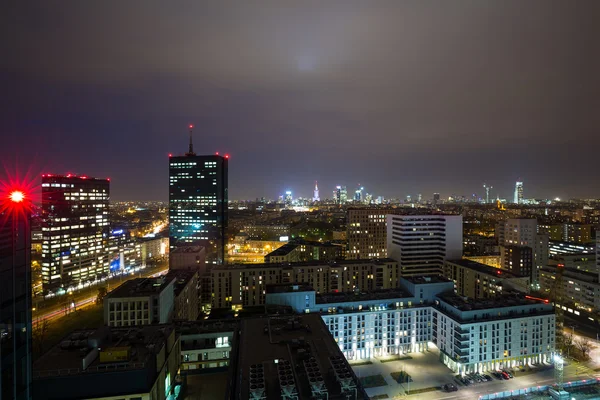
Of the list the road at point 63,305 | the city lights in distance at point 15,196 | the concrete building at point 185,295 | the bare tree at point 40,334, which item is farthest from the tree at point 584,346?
the road at point 63,305

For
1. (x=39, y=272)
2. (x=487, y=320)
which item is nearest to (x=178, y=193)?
(x=39, y=272)

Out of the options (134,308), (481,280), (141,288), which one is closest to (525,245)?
(481,280)

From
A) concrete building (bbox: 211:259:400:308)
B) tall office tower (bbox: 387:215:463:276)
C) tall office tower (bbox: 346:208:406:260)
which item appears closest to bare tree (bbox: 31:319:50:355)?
concrete building (bbox: 211:259:400:308)

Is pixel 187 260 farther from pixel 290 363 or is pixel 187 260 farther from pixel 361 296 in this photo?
pixel 290 363

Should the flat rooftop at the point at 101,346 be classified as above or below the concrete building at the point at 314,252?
above

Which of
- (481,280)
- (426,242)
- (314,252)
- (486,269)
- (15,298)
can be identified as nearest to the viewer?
(15,298)

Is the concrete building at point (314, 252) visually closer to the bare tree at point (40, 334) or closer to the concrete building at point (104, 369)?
the bare tree at point (40, 334)
